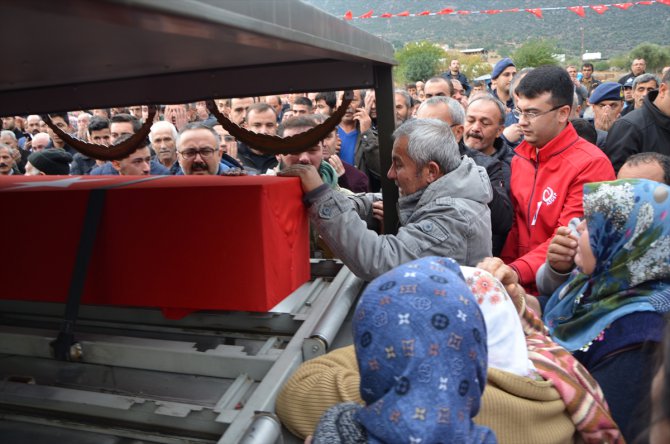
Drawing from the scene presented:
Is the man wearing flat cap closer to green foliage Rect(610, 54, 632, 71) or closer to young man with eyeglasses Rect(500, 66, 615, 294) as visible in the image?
young man with eyeglasses Rect(500, 66, 615, 294)


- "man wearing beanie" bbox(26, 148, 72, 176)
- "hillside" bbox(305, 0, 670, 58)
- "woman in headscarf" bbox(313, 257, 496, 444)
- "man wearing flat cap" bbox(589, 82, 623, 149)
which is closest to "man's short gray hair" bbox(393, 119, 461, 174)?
"woman in headscarf" bbox(313, 257, 496, 444)

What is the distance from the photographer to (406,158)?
2211 mm

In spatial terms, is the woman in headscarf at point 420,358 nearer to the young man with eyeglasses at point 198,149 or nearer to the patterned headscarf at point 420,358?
the patterned headscarf at point 420,358

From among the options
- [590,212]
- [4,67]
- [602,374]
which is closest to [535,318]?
[602,374]

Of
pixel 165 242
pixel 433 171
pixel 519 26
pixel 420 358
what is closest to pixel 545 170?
pixel 433 171

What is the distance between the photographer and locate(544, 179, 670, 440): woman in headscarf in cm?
169

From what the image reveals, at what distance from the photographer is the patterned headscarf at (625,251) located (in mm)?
1745

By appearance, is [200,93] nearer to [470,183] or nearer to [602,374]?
[470,183]

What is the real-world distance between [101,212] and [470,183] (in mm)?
1444

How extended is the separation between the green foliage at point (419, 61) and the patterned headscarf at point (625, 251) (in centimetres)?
6049

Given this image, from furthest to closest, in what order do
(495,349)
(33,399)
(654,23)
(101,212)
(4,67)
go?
(654,23) → (101,212) → (4,67) → (33,399) → (495,349)

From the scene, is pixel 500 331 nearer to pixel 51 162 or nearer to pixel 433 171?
pixel 433 171

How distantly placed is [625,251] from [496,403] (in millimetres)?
813

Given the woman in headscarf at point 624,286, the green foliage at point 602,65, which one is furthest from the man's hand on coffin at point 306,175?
the green foliage at point 602,65
